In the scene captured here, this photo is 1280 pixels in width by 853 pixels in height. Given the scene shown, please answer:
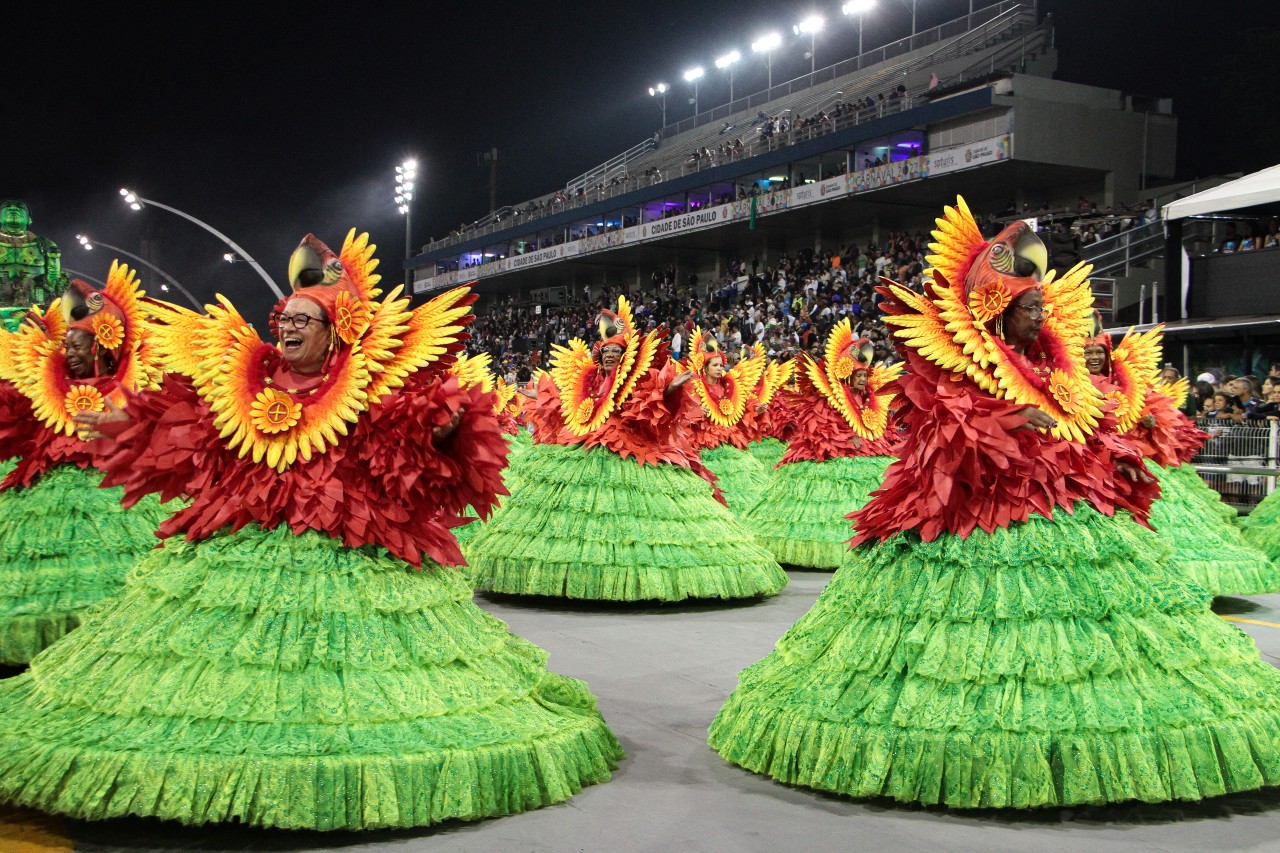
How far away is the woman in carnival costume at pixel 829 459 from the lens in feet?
35.8

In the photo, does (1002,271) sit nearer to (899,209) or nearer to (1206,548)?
(1206,548)

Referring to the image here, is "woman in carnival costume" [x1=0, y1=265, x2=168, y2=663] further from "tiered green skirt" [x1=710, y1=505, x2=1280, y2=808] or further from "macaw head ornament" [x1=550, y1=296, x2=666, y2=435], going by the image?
"tiered green skirt" [x1=710, y1=505, x2=1280, y2=808]

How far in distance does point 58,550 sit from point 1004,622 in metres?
5.00

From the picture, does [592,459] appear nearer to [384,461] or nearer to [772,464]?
[384,461]

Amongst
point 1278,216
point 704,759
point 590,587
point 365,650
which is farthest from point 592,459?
point 1278,216

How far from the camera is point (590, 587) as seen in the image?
340 inches

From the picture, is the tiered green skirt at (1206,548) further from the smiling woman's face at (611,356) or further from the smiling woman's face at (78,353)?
the smiling woman's face at (78,353)

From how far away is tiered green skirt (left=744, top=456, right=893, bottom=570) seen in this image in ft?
35.6

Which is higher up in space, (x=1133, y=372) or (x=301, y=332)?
(x=1133, y=372)

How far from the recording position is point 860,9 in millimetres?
40812

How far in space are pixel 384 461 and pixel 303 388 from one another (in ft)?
1.43

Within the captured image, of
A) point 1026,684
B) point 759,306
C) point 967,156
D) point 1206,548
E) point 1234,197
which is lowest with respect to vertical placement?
point 1026,684

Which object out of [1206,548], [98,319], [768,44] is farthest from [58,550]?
[768,44]

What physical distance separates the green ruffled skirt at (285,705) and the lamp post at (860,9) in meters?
39.3
